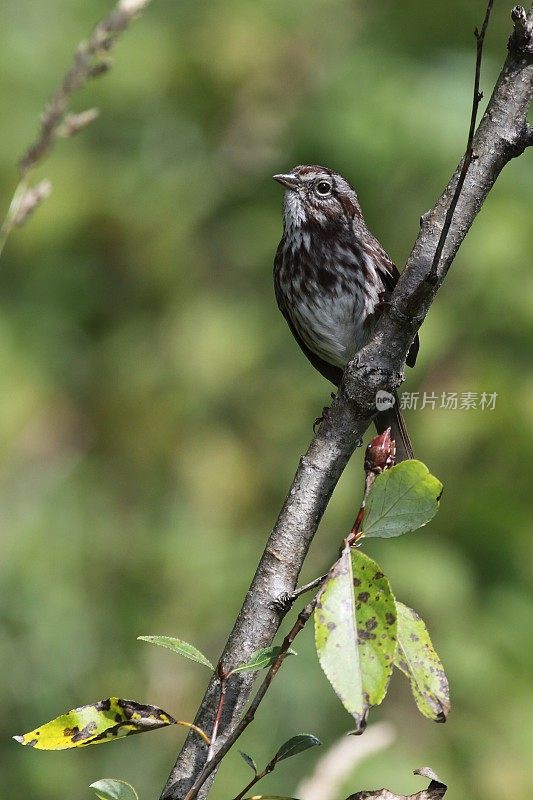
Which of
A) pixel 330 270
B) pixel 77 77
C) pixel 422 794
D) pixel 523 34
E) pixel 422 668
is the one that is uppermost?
pixel 77 77

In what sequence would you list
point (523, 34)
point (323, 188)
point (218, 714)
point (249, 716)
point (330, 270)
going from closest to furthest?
point (249, 716)
point (218, 714)
point (523, 34)
point (330, 270)
point (323, 188)

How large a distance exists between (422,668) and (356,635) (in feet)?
0.48

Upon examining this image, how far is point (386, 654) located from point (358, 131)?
2.70 m

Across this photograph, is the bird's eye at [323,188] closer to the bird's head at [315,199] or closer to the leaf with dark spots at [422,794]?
the bird's head at [315,199]

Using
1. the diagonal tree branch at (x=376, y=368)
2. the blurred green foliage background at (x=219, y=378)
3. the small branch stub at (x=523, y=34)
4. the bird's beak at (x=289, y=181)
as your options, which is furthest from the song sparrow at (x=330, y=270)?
the small branch stub at (x=523, y=34)

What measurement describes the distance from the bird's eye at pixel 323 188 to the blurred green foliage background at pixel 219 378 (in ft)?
1.47

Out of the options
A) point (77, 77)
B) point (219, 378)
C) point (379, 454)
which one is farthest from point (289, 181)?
point (379, 454)

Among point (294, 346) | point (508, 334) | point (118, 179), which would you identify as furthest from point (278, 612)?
point (118, 179)

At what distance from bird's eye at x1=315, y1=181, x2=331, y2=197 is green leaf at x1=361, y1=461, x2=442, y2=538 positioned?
6.75ft

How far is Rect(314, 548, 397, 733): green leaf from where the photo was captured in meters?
1.01

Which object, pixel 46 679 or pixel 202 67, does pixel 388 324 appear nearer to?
pixel 46 679

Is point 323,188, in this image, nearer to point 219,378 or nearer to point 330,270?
point 330,270

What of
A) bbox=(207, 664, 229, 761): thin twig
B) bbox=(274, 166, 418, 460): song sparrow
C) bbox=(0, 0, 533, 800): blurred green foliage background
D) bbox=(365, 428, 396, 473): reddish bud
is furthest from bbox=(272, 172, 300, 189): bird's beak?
bbox=(207, 664, 229, 761): thin twig

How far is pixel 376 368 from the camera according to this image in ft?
4.42
